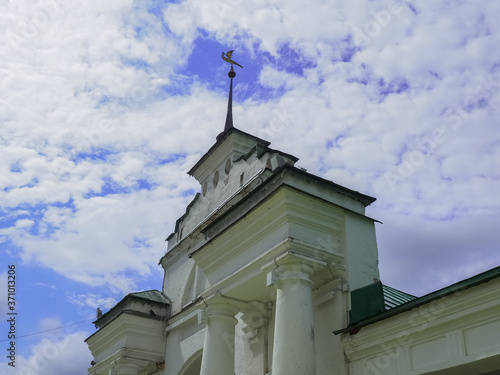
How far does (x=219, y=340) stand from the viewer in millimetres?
10812

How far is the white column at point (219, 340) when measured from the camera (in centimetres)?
1062

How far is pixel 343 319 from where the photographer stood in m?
9.47

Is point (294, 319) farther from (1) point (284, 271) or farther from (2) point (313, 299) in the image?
(2) point (313, 299)

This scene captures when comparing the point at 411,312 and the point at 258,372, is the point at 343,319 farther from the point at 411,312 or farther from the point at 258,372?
the point at 258,372

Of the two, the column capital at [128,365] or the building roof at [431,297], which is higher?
the column capital at [128,365]

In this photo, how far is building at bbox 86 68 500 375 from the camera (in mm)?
7613

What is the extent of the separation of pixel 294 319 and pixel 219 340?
8.06 ft

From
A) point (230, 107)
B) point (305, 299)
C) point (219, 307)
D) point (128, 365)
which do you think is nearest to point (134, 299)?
point (128, 365)

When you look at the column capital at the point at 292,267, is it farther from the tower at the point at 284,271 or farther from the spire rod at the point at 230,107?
the spire rod at the point at 230,107

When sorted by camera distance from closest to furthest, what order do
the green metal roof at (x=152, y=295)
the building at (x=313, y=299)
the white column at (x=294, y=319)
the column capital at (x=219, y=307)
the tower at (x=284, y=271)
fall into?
the building at (x=313, y=299), the white column at (x=294, y=319), the tower at (x=284, y=271), the column capital at (x=219, y=307), the green metal roof at (x=152, y=295)

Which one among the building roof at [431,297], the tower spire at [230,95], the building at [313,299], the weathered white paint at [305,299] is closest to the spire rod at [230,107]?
the tower spire at [230,95]

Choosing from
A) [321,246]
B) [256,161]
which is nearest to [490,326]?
[321,246]

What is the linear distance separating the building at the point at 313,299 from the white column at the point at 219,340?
0.07 feet

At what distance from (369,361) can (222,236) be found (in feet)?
13.1
